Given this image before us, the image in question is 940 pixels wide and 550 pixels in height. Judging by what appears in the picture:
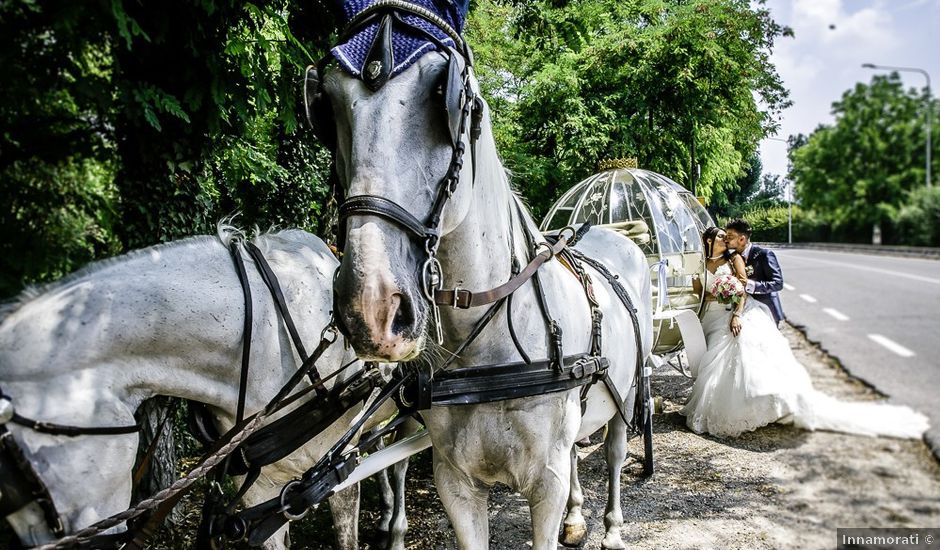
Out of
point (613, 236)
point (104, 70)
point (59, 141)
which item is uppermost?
point (104, 70)

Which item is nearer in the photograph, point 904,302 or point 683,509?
point 904,302

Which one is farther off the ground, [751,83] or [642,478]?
[751,83]

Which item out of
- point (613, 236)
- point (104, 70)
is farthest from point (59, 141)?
point (613, 236)

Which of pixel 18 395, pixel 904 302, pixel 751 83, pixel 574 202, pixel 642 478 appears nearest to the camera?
pixel 904 302

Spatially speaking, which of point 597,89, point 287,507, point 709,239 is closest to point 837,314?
point 287,507

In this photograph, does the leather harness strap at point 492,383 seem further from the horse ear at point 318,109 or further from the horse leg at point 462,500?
the horse ear at point 318,109

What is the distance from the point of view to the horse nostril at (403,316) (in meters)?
1.37

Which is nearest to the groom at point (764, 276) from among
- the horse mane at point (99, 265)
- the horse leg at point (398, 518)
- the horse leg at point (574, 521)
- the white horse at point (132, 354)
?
the white horse at point (132, 354)

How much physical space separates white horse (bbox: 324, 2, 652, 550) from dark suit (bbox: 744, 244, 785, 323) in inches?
27.9

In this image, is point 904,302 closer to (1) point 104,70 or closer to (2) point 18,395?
(2) point 18,395

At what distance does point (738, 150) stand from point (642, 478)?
3.34 m

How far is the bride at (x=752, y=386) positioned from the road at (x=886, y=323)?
38 mm

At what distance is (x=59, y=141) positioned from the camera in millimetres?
3389

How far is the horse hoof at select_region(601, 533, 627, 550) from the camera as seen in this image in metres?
3.47
